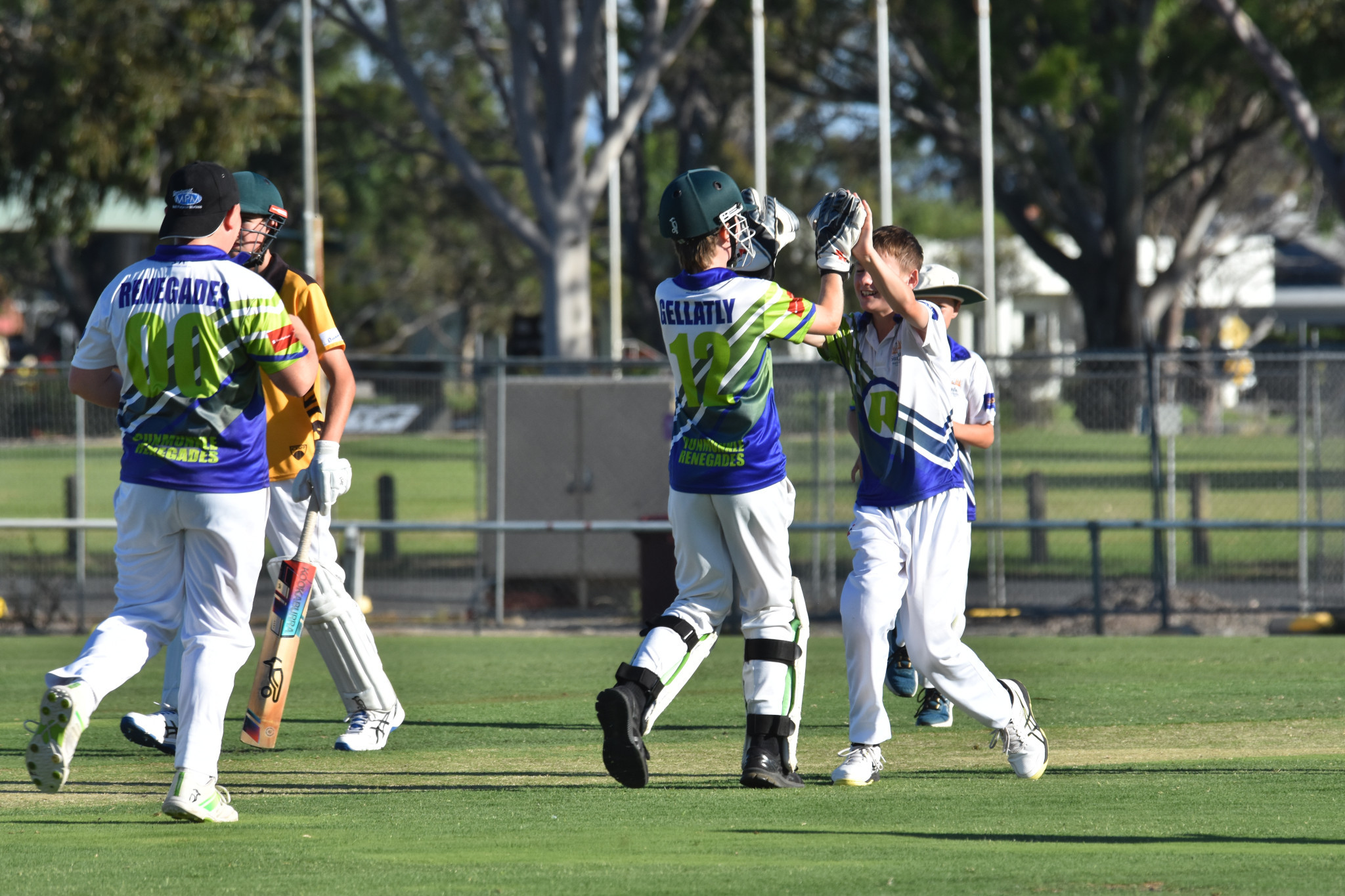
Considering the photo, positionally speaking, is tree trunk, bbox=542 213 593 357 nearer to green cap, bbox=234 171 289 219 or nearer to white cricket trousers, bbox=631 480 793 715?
green cap, bbox=234 171 289 219

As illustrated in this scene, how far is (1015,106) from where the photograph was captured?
29891 millimetres

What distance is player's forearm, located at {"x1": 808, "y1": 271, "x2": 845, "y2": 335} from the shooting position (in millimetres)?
5773

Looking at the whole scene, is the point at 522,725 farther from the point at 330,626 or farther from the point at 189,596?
the point at 189,596

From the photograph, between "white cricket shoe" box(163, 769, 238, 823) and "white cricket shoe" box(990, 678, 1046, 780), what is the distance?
8.69 ft

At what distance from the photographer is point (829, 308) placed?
5805mm

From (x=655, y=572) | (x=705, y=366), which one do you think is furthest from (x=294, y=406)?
(x=655, y=572)

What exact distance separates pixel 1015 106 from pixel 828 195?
83.5 ft

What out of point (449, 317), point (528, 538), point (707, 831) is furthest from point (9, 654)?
point (449, 317)

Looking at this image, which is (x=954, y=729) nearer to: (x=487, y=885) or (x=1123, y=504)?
(x=487, y=885)

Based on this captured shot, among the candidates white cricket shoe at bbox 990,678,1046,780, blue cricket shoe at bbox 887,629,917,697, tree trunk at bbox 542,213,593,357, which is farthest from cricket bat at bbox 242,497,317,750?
tree trunk at bbox 542,213,593,357

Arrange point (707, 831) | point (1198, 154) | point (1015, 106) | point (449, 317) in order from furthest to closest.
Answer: point (449, 317) < point (1198, 154) < point (1015, 106) < point (707, 831)

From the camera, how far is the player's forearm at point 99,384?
18.2ft

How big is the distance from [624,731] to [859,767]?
2.95 ft

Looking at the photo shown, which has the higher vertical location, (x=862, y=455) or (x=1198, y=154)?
(x=1198, y=154)
